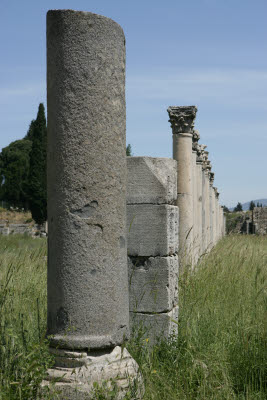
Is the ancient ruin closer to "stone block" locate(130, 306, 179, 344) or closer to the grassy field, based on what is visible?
the grassy field

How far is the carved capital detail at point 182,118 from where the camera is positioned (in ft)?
35.8

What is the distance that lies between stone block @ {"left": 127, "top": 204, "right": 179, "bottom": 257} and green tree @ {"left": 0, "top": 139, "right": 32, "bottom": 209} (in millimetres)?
52882

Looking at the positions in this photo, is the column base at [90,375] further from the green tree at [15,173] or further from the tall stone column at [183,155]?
the green tree at [15,173]

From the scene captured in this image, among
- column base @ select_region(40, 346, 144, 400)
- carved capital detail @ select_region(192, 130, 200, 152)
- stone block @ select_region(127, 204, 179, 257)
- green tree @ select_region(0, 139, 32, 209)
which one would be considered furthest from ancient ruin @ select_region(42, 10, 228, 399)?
green tree @ select_region(0, 139, 32, 209)

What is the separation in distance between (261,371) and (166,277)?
1.42 metres

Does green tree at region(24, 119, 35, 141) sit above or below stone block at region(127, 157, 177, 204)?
above

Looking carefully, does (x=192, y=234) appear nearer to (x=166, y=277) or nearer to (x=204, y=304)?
(x=204, y=304)

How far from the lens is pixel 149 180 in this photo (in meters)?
5.50

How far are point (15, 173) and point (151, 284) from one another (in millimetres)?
56869

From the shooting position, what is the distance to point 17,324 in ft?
16.6

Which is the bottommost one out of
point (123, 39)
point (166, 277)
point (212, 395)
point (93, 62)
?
point (212, 395)

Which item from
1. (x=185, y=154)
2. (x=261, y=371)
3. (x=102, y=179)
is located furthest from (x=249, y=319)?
(x=185, y=154)

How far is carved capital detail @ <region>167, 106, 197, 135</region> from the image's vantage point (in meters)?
10.9

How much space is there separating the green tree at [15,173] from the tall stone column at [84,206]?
5450 centimetres
